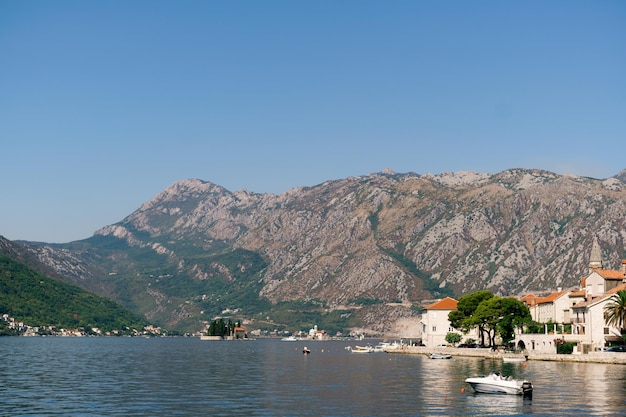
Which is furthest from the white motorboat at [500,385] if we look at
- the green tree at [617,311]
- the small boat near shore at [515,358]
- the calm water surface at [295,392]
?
the small boat near shore at [515,358]

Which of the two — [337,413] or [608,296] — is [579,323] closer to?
[608,296]

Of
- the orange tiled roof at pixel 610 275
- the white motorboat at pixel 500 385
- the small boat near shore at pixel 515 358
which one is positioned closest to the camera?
the white motorboat at pixel 500 385

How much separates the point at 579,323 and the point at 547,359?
15.9m

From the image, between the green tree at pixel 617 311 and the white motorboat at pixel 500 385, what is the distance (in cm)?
6802

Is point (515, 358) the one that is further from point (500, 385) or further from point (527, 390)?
point (527, 390)

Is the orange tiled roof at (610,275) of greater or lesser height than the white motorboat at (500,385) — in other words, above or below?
above

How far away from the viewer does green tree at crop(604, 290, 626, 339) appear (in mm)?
159875

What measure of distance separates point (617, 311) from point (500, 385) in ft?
236

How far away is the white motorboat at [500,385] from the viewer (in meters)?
96.9

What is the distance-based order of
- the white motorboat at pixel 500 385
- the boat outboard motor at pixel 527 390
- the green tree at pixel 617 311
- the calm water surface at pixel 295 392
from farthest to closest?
the green tree at pixel 617 311, the white motorboat at pixel 500 385, the boat outboard motor at pixel 527 390, the calm water surface at pixel 295 392

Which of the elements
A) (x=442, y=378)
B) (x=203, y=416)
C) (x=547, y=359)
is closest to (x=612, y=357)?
(x=547, y=359)

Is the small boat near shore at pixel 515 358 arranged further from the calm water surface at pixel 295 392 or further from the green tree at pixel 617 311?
the calm water surface at pixel 295 392

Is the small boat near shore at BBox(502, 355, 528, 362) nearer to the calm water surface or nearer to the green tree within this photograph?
the green tree

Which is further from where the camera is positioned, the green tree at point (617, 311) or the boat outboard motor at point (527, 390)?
the green tree at point (617, 311)
